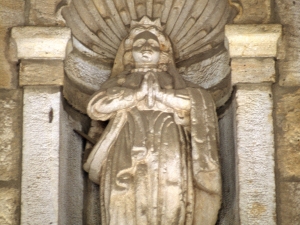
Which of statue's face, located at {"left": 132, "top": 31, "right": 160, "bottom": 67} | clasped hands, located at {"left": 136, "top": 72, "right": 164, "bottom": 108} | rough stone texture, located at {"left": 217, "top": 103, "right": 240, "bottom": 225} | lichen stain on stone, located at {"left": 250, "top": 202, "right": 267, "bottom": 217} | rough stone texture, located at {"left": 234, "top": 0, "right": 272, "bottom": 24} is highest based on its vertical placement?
rough stone texture, located at {"left": 234, "top": 0, "right": 272, "bottom": 24}

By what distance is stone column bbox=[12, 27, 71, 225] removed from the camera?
5.36 m

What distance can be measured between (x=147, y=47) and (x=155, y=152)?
0.72 meters

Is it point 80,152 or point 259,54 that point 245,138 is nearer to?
point 259,54

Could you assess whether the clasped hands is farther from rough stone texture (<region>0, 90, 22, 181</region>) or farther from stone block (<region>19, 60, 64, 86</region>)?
rough stone texture (<region>0, 90, 22, 181</region>)

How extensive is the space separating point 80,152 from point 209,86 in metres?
0.90

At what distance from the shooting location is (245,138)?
214 inches

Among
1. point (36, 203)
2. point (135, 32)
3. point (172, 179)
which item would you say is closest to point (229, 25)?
point (135, 32)

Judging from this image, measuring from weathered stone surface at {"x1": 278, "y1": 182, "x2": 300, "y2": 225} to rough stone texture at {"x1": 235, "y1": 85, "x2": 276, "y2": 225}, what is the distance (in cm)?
6

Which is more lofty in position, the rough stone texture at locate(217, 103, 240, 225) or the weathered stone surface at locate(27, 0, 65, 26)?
the weathered stone surface at locate(27, 0, 65, 26)

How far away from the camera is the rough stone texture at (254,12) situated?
568 cm

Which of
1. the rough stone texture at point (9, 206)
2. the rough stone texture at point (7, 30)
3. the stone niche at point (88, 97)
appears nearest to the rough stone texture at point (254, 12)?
the stone niche at point (88, 97)

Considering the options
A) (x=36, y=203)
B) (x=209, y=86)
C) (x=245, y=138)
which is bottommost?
(x=36, y=203)

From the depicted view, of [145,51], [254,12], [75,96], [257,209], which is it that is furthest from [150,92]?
[257,209]

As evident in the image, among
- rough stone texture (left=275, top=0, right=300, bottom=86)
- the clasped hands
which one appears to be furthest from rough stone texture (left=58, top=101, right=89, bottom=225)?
rough stone texture (left=275, top=0, right=300, bottom=86)
